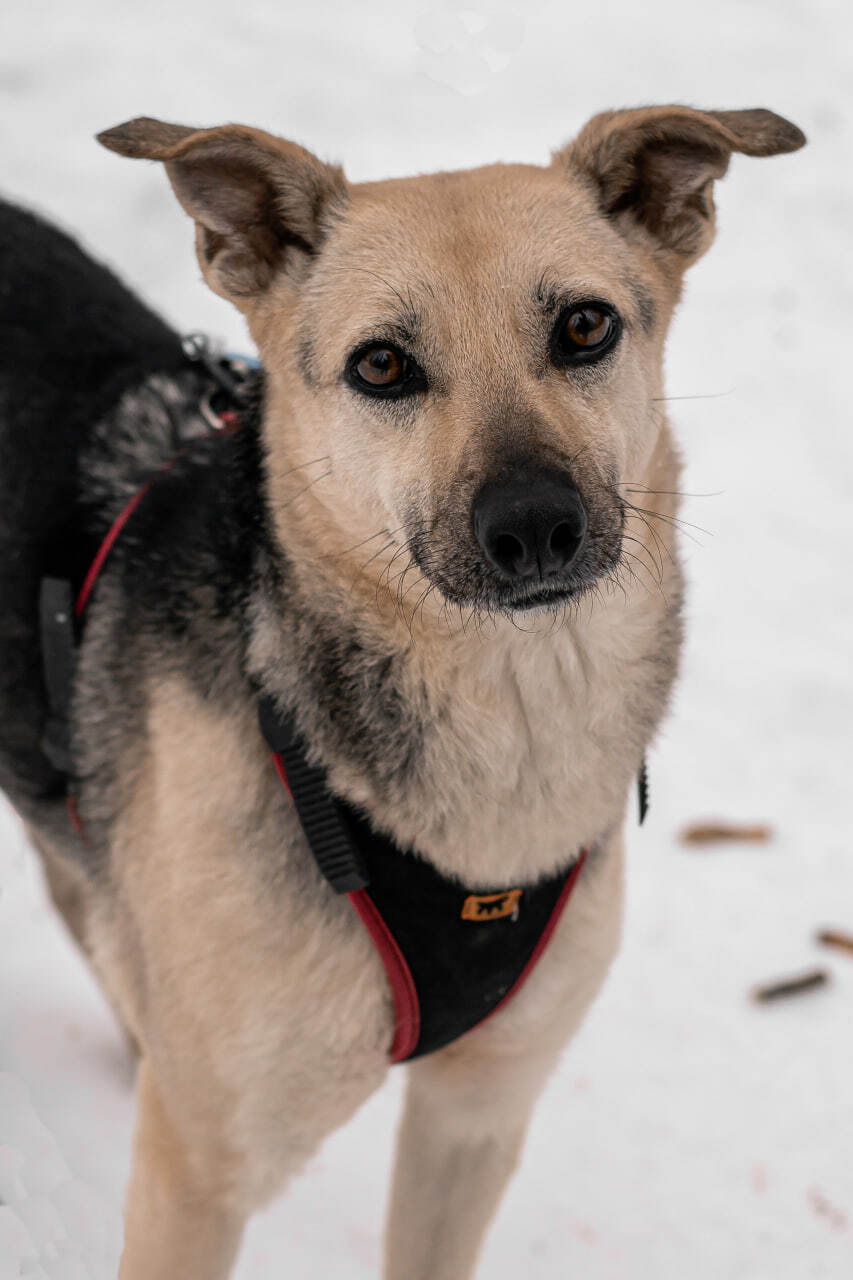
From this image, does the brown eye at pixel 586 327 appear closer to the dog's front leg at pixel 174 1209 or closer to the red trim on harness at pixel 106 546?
the red trim on harness at pixel 106 546

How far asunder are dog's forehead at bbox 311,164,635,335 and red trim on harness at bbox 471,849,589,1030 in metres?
1.16

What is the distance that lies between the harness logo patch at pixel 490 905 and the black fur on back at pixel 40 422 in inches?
45.3

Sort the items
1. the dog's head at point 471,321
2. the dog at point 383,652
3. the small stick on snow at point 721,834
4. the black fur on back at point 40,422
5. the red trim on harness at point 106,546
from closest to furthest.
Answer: the dog's head at point 471,321, the dog at point 383,652, the red trim on harness at point 106,546, the black fur on back at point 40,422, the small stick on snow at point 721,834

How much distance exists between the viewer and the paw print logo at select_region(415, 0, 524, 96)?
7.34 m

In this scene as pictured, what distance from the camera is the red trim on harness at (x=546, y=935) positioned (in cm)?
254

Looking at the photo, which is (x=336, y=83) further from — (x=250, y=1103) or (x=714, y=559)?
(x=250, y=1103)

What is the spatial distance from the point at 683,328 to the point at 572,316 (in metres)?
4.60

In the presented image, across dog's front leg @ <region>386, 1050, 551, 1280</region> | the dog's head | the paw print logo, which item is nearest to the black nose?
the dog's head

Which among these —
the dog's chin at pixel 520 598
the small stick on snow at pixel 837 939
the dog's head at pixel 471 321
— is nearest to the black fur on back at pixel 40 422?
the dog's head at pixel 471 321

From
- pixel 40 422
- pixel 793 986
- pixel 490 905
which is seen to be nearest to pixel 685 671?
pixel 793 986

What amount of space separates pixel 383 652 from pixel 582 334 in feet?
2.38

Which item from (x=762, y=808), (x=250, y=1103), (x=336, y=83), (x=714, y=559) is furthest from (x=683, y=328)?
(x=250, y=1103)

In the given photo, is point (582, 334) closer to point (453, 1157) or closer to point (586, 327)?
point (586, 327)

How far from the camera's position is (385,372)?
7.78ft
